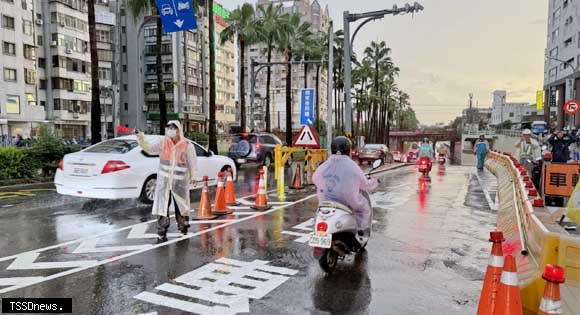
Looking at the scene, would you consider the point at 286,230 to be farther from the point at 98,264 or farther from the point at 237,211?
the point at 98,264

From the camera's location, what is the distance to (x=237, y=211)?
9625mm

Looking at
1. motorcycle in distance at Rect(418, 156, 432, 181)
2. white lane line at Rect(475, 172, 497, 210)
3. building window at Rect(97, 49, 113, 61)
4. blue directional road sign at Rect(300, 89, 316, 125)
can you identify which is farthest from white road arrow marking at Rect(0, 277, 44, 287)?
building window at Rect(97, 49, 113, 61)

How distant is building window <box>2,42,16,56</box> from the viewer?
47.0 meters

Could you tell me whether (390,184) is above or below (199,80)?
below

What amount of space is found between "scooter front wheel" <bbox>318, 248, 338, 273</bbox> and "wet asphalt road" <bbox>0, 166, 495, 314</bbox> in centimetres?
11

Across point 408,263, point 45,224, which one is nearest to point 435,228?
point 408,263

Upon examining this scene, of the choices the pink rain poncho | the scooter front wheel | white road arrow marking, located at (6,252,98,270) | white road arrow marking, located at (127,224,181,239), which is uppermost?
the pink rain poncho

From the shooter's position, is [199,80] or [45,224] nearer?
[45,224]

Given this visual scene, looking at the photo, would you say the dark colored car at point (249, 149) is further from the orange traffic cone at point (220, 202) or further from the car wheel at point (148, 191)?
the orange traffic cone at point (220, 202)

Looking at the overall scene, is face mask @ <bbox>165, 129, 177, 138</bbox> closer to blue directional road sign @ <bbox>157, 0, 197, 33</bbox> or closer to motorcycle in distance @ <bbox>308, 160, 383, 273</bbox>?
motorcycle in distance @ <bbox>308, 160, 383, 273</bbox>

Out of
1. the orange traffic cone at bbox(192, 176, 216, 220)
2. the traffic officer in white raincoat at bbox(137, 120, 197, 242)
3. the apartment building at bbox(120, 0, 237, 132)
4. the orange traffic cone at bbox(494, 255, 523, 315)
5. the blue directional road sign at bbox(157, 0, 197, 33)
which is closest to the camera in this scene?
the orange traffic cone at bbox(494, 255, 523, 315)

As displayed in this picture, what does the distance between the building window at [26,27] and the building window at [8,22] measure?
1.63 m

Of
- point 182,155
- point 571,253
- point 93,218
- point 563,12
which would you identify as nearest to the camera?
point 571,253

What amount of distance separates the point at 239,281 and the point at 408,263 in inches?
88.1
